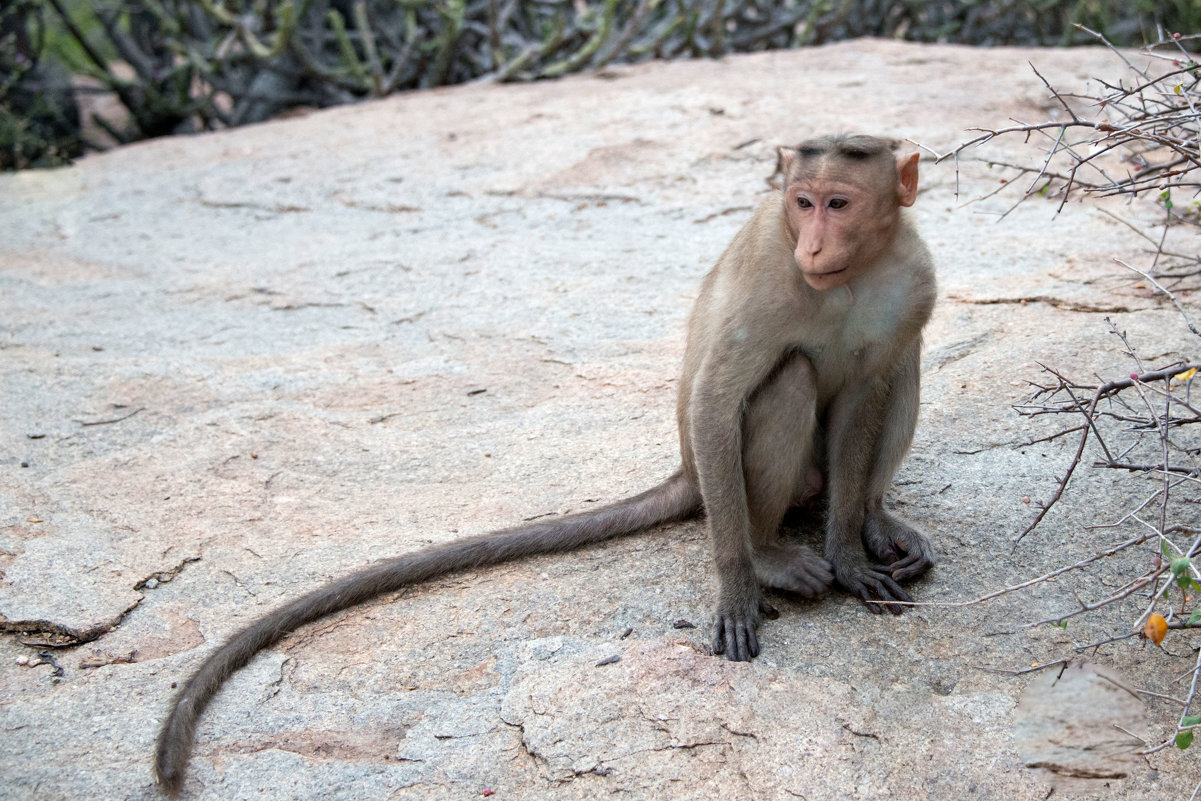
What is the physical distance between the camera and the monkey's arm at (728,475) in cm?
294

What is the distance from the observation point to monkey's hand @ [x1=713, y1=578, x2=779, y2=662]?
288cm

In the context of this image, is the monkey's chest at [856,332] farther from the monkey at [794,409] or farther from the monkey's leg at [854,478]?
the monkey's leg at [854,478]

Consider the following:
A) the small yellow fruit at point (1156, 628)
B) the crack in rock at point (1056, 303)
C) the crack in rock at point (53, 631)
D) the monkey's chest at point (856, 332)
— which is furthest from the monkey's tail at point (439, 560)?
the crack in rock at point (1056, 303)

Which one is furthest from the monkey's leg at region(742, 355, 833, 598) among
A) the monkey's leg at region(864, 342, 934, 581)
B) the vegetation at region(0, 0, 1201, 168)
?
the vegetation at region(0, 0, 1201, 168)

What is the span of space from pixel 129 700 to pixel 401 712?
73 cm

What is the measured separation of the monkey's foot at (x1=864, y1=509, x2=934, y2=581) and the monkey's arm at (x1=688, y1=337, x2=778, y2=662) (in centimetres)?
43

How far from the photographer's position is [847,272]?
281 centimetres

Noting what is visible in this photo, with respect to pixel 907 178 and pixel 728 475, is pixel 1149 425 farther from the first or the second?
pixel 728 475

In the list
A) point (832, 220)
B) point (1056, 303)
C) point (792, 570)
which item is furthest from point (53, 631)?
point (1056, 303)

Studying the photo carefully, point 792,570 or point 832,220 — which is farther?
point 792,570

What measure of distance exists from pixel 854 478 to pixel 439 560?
127cm

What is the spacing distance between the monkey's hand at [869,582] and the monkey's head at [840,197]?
853mm

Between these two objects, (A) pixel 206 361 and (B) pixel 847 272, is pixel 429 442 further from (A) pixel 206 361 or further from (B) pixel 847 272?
(B) pixel 847 272

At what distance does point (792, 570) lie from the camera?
308 cm
